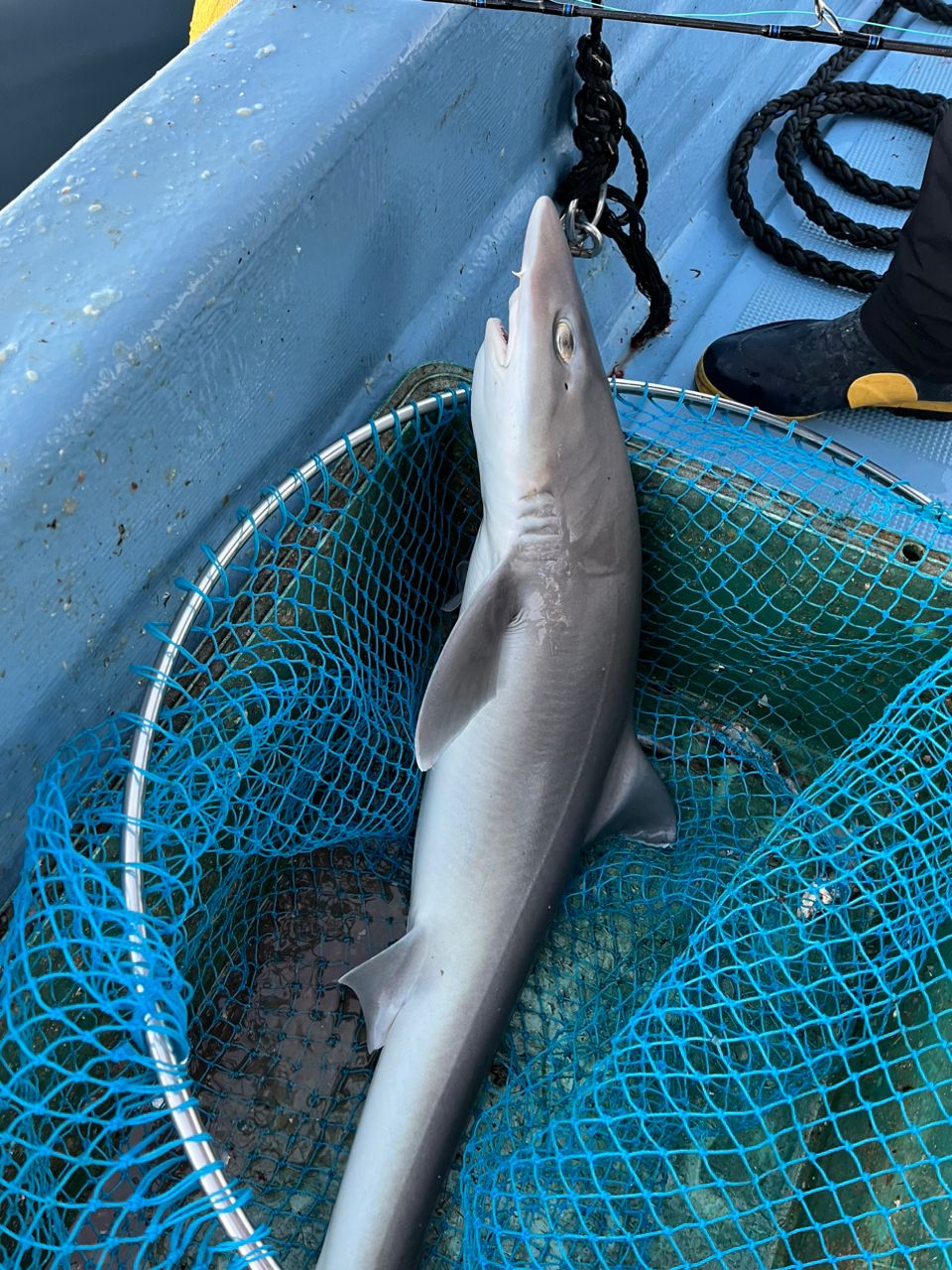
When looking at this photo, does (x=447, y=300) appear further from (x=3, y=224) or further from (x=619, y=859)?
(x=619, y=859)

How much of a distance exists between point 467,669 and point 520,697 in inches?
5.3

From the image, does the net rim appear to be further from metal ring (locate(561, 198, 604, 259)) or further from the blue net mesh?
metal ring (locate(561, 198, 604, 259))

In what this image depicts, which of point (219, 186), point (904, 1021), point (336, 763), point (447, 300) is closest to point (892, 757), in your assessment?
point (904, 1021)

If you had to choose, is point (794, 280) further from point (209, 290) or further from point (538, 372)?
point (209, 290)

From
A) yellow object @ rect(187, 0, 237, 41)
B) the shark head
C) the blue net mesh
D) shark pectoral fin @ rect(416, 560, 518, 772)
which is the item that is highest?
yellow object @ rect(187, 0, 237, 41)

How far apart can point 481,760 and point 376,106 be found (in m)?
1.13

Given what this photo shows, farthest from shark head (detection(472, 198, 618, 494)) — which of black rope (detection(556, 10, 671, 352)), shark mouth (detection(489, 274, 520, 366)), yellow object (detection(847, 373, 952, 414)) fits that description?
yellow object (detection(847, 373, 952, 414))

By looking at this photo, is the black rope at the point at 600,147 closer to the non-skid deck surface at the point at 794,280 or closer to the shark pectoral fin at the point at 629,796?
the non-skid deck surface at the point at 794,280

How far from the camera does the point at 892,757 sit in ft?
5.46

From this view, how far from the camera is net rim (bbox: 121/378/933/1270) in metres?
1.27

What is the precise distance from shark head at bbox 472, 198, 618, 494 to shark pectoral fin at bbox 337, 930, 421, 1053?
84 cm

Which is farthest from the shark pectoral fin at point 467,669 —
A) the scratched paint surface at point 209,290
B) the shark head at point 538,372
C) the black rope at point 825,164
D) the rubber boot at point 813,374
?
A: the black rope at point 825,164

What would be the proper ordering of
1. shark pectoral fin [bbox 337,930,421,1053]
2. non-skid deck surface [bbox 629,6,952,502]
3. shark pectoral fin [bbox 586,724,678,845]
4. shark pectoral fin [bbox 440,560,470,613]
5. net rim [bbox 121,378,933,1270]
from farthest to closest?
non-skid deck surface [bbox 629,6,952,502] → shark pectoral fin [bbox 440,560,470,613] → shark pectoral fin [bbox 586,724,678,845] → shark pectoral fin [bbox 337,930,421,1053] → net rim [bbox 121,378,933,1270]

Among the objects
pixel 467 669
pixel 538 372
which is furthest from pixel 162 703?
pixel 538 372
